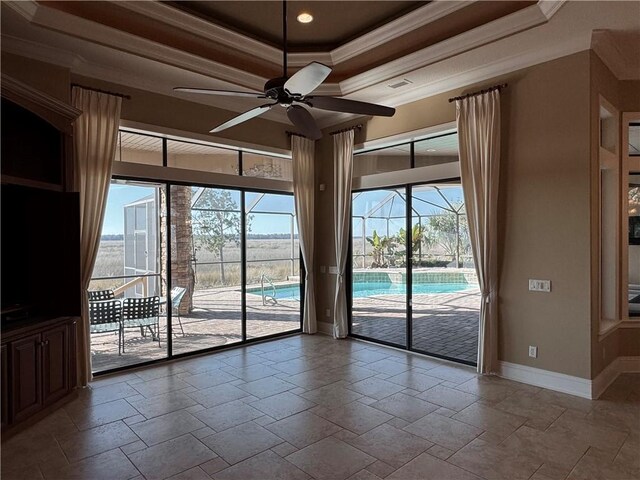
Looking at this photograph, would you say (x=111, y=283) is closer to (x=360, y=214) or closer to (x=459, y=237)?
(x=360, y=214)

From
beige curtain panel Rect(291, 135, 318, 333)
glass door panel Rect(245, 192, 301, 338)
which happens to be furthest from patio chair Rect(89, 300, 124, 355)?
beige curtain panel Rect(291, 135, 318, 333)

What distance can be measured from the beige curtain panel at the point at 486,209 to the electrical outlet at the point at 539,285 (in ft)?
1.24

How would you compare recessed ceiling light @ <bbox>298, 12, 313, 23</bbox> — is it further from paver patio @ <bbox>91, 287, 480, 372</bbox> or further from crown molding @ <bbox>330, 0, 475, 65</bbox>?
paver patio @ <bbox>91, 287, 480, 372</bbox>

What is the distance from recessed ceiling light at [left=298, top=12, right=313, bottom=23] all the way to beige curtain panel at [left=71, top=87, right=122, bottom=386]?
2327mm

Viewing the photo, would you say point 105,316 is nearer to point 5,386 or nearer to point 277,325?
point 5,386

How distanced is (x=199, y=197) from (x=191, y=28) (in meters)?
2.27

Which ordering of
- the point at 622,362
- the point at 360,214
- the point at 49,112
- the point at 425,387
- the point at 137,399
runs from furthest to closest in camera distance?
the point at 360,214 → the point at 622,362 → the point at 425,387 → the point at 137,399 → the point at 49,112

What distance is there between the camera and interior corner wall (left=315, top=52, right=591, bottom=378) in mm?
4113

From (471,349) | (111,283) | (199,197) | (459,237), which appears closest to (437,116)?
(459,237)

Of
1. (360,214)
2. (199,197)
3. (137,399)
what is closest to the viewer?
(137,399)

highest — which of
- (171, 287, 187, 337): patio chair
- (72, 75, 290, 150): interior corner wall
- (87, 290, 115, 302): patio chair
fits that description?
(72, 75, 290, 150): interior corner wall

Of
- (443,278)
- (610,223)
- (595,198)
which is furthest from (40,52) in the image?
(610,223)

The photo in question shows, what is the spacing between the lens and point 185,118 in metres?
5.38

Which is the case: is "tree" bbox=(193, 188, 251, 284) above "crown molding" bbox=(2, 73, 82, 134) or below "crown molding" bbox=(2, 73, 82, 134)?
below
